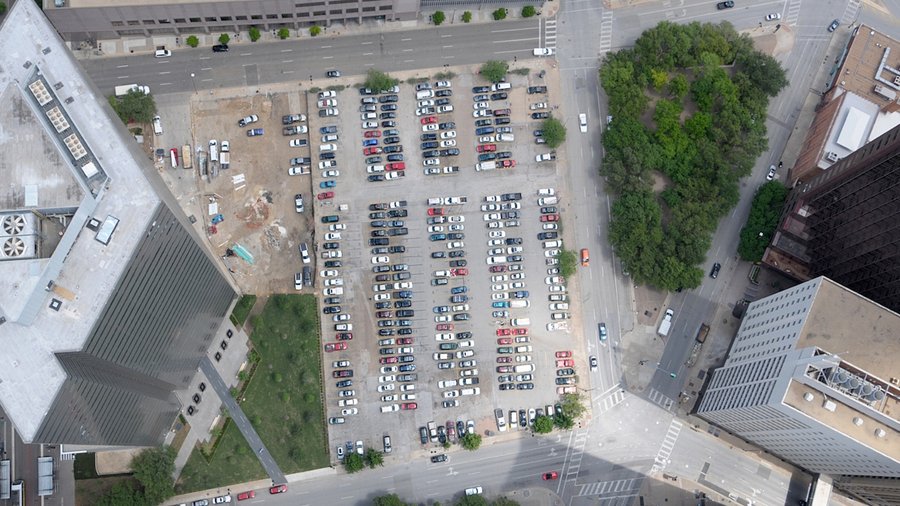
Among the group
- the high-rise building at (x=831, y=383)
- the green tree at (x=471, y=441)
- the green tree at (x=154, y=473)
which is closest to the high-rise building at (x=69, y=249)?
the green tree at (x=154, y=473)

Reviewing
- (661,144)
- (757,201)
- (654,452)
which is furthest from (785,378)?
(661,144)

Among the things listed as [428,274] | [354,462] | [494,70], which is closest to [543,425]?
[354,462]

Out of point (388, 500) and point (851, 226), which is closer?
point (851, 226)

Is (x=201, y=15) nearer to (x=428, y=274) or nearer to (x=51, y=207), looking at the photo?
(x=51, y=207)

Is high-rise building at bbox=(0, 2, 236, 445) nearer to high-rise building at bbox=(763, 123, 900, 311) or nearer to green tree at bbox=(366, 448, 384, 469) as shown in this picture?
green tree at bbox=(366, 448, 384, 469)

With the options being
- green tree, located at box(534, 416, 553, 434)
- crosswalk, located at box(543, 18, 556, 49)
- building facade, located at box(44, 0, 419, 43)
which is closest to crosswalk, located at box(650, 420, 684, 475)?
green tree, located at box(534, 416, 553, 434)

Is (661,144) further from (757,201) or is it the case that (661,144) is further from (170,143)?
(170,143)
